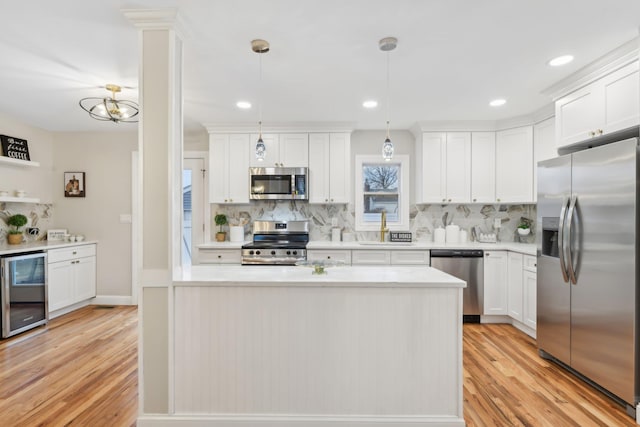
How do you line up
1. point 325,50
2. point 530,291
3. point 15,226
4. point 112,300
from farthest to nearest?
1. point 112,300
2. point 15,226
3. point 530,291
4. point 325,50

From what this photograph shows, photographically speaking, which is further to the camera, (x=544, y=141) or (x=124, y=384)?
(x=544, y=141)

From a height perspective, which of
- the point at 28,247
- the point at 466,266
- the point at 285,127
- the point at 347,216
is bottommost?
the point at 466,266

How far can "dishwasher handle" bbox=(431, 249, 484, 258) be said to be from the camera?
3980 mm

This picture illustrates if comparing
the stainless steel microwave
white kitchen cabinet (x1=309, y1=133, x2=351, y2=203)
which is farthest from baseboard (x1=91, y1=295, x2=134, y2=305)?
white kitchen cabinet (x1=309, y1=133, x2=351, y2=203)

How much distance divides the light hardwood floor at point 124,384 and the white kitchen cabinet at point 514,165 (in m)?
1.62

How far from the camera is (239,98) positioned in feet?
11.1

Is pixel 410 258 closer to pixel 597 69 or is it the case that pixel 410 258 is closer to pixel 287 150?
pixel 287 150

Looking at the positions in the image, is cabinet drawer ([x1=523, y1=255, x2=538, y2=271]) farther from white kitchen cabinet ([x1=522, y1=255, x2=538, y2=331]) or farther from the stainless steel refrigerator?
the stainless steel refrigerator

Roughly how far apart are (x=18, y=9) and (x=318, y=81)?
2.00 m

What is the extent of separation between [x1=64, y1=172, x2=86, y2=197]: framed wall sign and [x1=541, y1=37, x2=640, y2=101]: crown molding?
5791 mm

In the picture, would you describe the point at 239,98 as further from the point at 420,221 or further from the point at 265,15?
the point at 420,221

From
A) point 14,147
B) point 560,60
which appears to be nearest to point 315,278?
point 560,60

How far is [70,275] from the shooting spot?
14.2ft

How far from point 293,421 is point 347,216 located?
3008 mm
